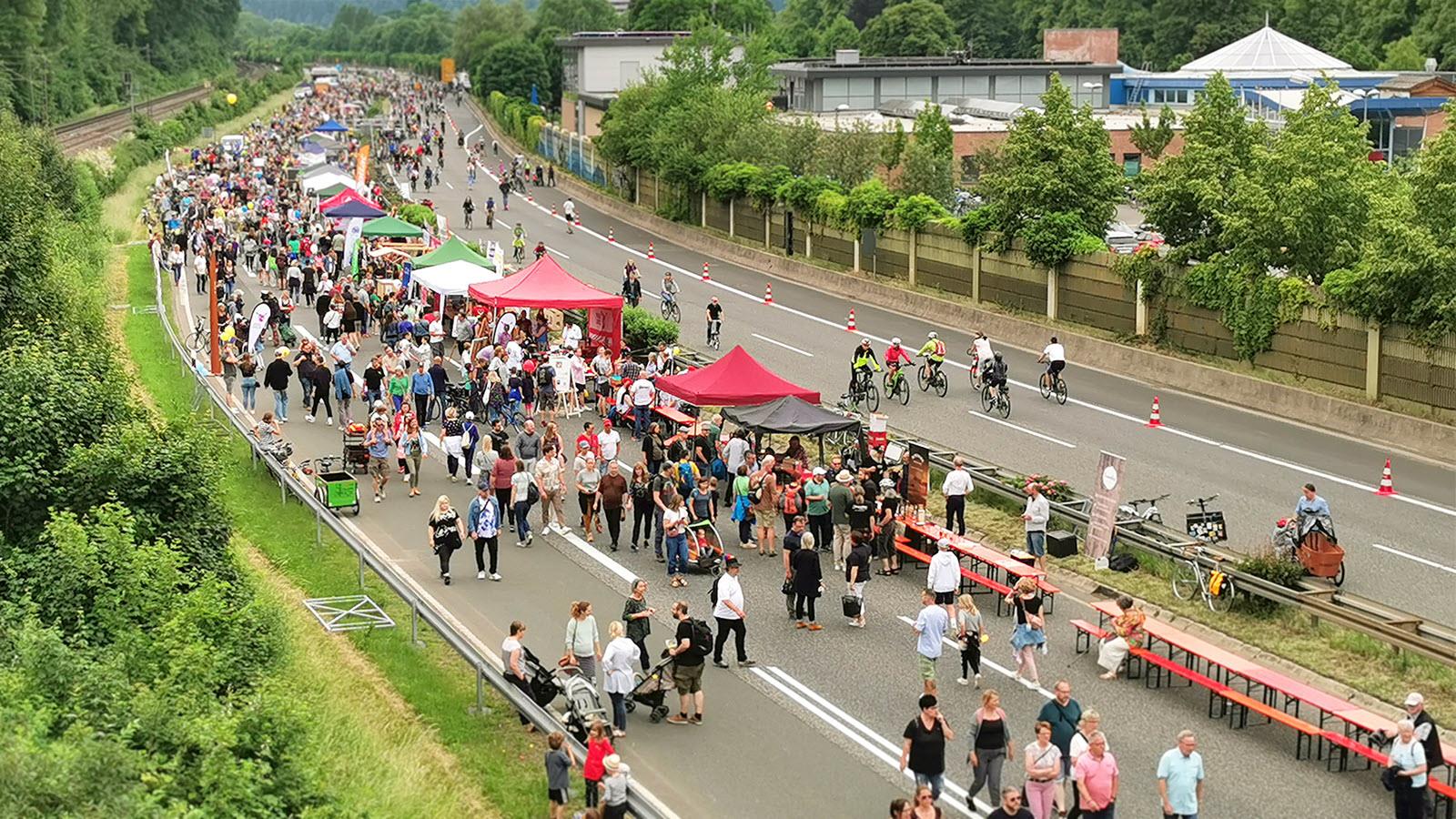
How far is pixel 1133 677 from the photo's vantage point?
20297 mm

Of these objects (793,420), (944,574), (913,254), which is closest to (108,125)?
(913,254)

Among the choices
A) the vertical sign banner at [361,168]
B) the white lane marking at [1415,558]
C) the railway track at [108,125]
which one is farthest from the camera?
the railway track at [108,125]

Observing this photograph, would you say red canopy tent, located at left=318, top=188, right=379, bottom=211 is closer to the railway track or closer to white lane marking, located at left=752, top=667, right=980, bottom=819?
the railway track

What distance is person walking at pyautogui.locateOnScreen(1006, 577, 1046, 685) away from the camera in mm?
19734

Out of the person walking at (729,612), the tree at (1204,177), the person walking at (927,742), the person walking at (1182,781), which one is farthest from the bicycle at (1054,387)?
the person walking at (1182,781)

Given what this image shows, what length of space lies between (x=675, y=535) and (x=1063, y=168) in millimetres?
23581

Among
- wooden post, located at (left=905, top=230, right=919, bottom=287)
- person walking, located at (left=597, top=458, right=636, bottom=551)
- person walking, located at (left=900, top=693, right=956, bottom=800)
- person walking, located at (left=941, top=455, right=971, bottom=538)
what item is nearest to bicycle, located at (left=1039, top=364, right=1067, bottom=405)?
person walking, located at (left=941, top=455, right=971, bottom=538)

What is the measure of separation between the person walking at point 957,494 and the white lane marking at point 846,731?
20.4 feet

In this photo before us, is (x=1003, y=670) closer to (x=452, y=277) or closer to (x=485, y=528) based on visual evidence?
(x=485, y=528)

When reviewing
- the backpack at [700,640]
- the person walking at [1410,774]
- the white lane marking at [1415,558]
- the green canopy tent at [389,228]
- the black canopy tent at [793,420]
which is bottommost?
the white lane marking at [1415,558]

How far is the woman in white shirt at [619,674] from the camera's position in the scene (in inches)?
724

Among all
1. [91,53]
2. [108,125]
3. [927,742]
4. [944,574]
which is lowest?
[927,742]

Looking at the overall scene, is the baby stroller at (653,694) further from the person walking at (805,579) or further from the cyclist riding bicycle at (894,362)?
the cyclist riding bicycle at (894,362)

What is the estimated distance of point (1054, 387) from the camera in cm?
3656
